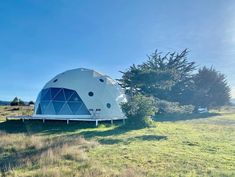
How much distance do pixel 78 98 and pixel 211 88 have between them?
89.4ft

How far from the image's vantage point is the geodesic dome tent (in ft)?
76.1

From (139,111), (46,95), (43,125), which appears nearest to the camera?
(139,111)

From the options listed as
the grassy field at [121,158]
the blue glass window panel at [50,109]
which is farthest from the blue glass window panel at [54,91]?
the grassy field at [121,158]

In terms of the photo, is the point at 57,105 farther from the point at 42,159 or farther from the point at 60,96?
the point at 42,159

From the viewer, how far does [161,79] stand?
29656mm

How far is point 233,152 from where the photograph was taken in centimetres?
1052

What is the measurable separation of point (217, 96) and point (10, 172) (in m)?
40.3

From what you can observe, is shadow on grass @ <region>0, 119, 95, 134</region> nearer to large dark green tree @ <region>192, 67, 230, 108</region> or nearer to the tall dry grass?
the tall dry grass

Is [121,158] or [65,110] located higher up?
[65,110]

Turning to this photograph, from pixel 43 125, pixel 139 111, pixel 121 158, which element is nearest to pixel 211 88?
pixel 139 111

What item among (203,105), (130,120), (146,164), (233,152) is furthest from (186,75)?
(146,164)

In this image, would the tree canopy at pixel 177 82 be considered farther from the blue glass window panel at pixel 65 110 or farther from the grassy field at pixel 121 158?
the grassy field at pixel 121 158

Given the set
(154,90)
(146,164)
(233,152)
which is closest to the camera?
(146,164)

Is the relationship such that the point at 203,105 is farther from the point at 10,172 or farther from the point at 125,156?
the point at 10,172
